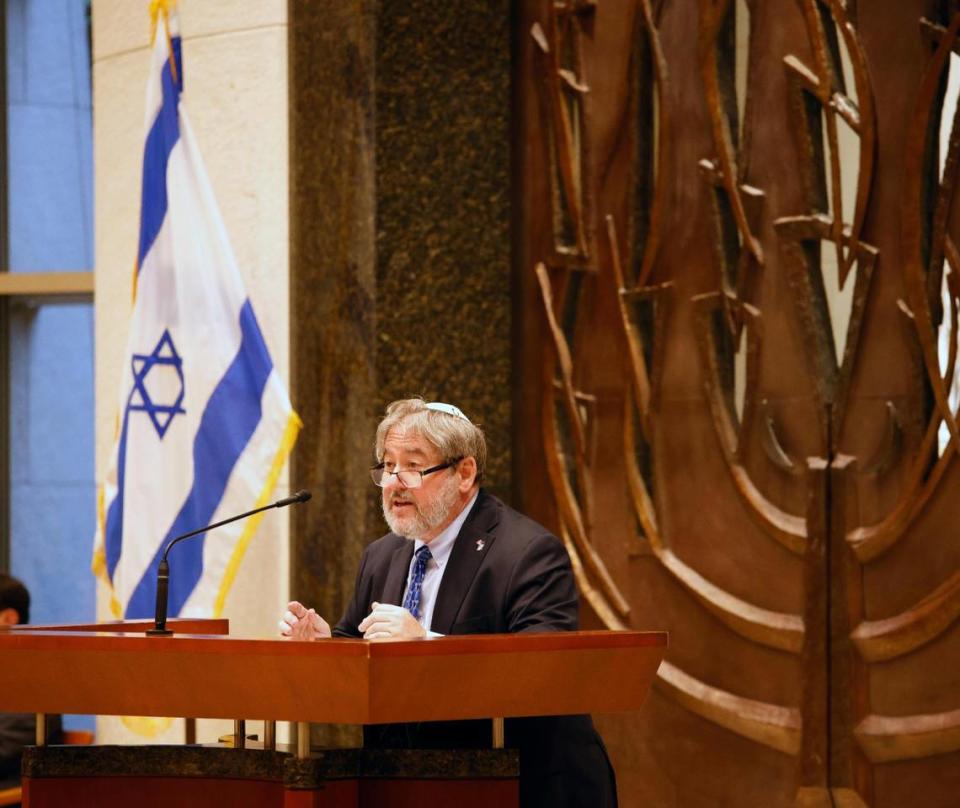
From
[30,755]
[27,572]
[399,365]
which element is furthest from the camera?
[27,572]

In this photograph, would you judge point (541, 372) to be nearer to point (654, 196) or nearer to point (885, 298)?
point (654, 196)

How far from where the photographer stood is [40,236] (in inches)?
332

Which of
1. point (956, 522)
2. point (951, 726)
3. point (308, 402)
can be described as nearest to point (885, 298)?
point (956, 522)

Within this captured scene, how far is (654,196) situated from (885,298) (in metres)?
0.97

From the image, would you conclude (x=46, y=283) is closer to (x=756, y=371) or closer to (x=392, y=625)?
(x=756, y=371)

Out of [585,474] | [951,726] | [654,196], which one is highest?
[654,196]

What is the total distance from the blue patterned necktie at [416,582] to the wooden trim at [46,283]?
4.39m

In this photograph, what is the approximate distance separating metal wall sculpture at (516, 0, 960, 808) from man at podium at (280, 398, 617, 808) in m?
1.25

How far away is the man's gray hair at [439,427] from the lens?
13.4ft

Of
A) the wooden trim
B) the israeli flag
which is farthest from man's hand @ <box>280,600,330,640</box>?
the wooden trim

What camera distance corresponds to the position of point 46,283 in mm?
8141

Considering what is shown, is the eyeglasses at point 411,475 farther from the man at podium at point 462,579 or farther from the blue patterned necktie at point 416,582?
the blue patterned necktie at point 416,582

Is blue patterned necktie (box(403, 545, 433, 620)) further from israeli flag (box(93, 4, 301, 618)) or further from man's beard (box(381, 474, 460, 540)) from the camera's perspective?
israeli flag (box(93, 4, 301, 618))

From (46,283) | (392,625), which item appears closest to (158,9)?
(46,283)
